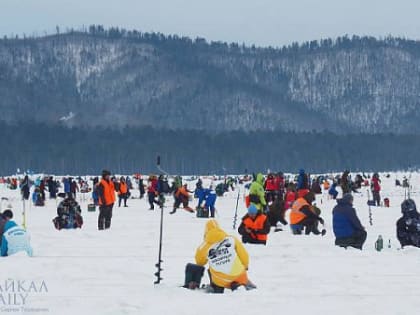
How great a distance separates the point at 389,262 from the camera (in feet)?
39.0

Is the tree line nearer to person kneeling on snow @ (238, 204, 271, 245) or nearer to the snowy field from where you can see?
the snowy field

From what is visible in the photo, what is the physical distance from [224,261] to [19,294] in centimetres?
233

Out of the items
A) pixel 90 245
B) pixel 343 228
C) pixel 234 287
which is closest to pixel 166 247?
pixel 90 245

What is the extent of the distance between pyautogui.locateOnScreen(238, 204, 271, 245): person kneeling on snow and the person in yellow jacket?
4.42 meters

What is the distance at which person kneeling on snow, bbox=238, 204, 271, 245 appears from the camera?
14.2 metres

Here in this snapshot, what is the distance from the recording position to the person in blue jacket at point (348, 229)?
13922 millimetres

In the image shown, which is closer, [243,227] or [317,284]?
[317,284]

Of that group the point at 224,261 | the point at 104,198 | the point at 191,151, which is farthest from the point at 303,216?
the point at 191,151

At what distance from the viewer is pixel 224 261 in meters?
9.58

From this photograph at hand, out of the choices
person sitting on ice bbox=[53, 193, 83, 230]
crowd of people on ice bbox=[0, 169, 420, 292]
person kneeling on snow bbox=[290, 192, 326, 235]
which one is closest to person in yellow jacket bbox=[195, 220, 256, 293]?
crowd of people on ice bbox=[0, 169, 420, 292]

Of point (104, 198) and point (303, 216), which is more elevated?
point (104, 198)

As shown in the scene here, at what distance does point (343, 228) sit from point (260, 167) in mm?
150710

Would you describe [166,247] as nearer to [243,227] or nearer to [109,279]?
[243,227]

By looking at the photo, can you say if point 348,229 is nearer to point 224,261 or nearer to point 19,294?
point 224,261
